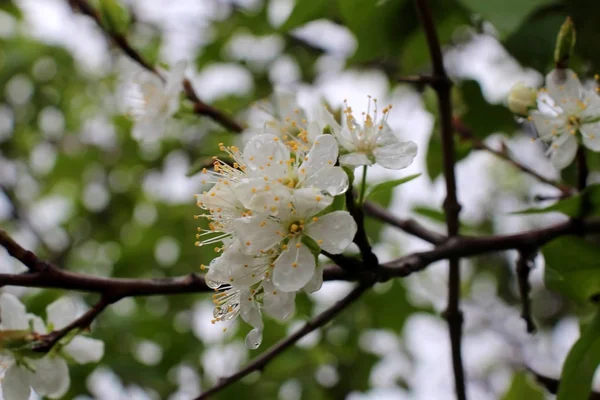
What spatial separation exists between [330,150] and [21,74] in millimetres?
2743

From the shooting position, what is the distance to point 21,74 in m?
3.15

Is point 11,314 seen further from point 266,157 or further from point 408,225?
point 408,225

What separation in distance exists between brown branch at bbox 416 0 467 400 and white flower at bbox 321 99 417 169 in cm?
17

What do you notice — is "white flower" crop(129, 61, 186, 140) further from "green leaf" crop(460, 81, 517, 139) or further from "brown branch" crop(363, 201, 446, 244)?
"green leaf" crop(460, 81, 517, 139)

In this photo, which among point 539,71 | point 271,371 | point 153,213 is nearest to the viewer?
point 539,71

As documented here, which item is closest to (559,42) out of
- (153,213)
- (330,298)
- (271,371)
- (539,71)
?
(539,71)

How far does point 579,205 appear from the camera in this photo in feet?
3.75

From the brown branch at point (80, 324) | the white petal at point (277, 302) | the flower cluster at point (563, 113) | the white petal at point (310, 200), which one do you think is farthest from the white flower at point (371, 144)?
the brown branch at point (80, 324)

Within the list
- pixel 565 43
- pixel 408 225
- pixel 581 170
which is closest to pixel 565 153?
pixel 581 170

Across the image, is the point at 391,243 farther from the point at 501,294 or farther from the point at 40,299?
the point at 40,299

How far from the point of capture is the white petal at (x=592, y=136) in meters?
1.13

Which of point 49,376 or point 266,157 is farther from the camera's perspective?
point 49,376

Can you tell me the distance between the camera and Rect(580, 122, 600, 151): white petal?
1.13 metres

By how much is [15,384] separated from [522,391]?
1.30 metres
